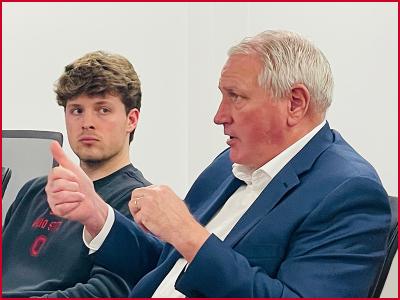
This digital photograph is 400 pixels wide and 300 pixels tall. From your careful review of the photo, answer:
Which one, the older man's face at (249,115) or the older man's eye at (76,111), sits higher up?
the older man's face at (249,115)

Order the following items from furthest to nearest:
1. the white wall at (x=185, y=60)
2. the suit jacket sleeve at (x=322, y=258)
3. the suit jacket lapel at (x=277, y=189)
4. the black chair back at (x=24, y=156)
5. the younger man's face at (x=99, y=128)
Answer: the white wall at (x=185, y=60) < the black chair back at (x=24, y=156) < the younger man's face at (x=99, y=128) < the suit jacket lapel at (x=277, y=189) < the suit jacket sleeve at (x=322, y=258)

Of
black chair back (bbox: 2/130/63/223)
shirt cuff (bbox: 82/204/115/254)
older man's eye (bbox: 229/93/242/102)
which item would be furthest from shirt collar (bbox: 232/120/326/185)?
black chair back (bbox: 2/130/63/223)

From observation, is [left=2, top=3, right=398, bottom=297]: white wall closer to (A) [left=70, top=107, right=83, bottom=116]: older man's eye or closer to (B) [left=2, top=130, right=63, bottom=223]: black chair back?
(B) [left=2, top=130, right=63, bottom=223]: black chair back

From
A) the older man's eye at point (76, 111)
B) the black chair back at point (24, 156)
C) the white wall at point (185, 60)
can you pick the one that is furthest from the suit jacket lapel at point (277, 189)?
the white wall at point (185, 60)

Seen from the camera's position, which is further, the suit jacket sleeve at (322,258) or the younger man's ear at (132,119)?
the younger man's ear at (132,119)

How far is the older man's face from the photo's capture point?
1.36 metres

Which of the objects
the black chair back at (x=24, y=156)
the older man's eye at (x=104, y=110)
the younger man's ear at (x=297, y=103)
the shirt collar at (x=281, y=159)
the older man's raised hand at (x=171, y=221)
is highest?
the younger man's ear at (x=297, y=103)

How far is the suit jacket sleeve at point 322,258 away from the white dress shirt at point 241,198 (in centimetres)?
14

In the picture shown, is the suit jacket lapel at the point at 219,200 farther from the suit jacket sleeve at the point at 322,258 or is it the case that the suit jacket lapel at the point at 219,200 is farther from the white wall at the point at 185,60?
the white wall at the point at 185,60

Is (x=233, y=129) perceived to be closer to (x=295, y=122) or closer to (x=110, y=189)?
(x=295, y=122)

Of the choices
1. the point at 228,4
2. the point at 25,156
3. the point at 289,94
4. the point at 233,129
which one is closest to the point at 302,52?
the point at 289,94

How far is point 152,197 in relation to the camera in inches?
50.0

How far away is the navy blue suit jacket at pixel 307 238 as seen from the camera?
117cm

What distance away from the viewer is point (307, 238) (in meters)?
1.21
